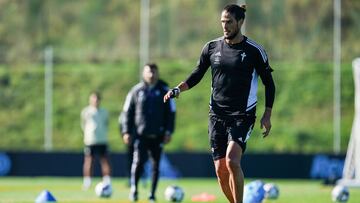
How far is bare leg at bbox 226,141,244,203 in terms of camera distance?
434 inches

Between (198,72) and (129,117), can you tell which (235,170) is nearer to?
(198,72)

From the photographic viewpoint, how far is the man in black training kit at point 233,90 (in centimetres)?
1115

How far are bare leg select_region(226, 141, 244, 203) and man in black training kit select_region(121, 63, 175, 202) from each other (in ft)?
17.2

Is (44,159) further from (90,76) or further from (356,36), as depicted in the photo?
(356,36)

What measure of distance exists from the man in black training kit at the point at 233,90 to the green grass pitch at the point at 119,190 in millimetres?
5079

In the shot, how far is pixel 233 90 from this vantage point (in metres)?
11.3

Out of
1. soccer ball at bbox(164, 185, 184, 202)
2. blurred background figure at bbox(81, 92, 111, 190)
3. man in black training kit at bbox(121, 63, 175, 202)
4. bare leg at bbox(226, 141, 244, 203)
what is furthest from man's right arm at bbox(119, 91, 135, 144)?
blurred background figure at bbox(81, 92, 111, 190)

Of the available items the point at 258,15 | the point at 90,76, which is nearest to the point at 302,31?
the point at 258,15

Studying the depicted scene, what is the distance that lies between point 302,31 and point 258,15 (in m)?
1.86

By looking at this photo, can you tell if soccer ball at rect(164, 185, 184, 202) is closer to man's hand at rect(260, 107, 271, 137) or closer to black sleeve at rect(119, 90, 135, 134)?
black sleeve at rect(119, 90, 135, 134)

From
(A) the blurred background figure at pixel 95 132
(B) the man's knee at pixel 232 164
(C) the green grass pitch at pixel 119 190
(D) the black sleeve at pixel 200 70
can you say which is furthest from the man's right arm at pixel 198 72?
(A) the blurred background figure at pixel 95 132

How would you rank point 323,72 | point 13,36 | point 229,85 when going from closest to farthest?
point 229,85, point 323,72, point 13,36

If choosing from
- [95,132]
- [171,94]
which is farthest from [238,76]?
[95,132]

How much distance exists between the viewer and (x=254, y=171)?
1088 inches
